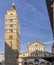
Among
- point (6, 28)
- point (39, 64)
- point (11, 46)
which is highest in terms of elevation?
point (6, 28)

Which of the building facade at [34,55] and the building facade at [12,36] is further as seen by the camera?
the building facade at [34,55]

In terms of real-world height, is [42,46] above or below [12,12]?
below

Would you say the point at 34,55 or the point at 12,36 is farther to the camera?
the point at 34,55

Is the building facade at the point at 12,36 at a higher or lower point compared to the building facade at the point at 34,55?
higher

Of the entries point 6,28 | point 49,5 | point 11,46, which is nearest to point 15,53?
point 11,46

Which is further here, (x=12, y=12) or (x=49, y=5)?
(x=12, y=12)

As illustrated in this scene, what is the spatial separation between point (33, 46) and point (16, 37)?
29.9 feet

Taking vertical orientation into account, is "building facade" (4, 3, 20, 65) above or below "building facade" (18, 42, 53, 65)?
above

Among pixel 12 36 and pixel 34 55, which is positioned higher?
pixel 12 36

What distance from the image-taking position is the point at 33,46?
413ft

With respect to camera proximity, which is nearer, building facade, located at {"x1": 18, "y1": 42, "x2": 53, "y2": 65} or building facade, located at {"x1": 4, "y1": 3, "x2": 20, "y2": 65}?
building facade, located at {"x1": 4, "y1": 3, "x2": 20, "y2": 65}

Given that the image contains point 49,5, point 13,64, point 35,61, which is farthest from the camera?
point 35,61

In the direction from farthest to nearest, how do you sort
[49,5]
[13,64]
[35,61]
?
[35,61] → [13,64] → [49,5]

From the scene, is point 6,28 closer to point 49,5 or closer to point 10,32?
point 10,32
